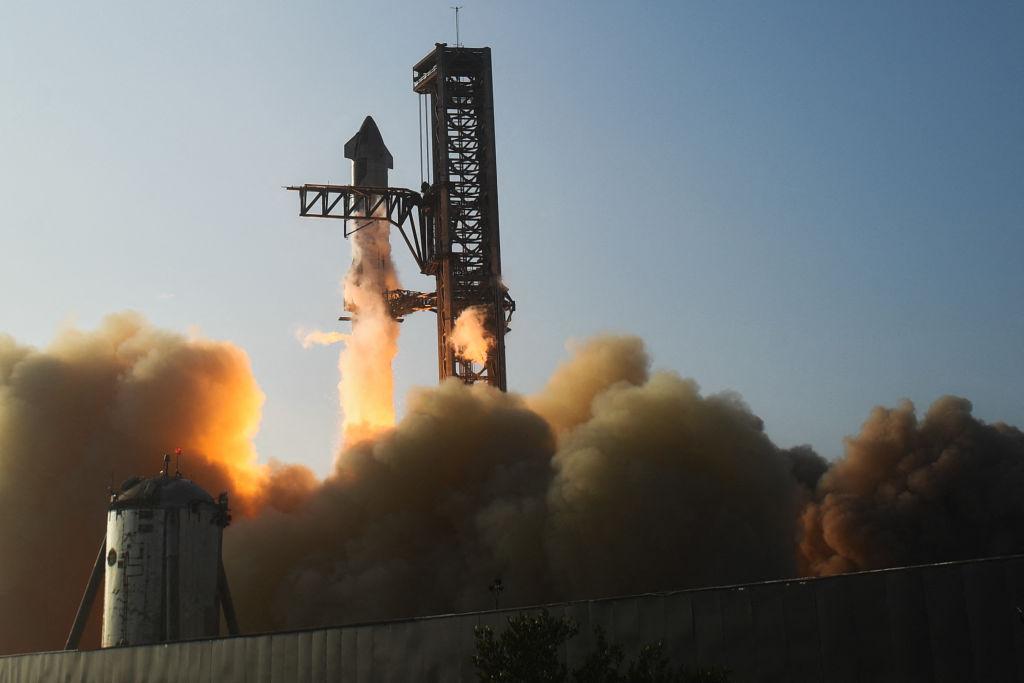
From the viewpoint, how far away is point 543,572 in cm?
4959

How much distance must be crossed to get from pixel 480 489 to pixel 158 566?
15471 millimetres

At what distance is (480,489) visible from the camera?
54375 mm

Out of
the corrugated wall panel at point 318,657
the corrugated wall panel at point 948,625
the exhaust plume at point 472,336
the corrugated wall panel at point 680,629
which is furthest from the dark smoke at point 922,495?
the corrugated wall panel at point 948,625

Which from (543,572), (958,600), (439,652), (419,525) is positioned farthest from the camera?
(419,525)

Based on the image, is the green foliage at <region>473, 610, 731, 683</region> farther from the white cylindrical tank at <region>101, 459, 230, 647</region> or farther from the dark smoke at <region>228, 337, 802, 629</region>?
the dark smoke at <region>228, 337, 802, 629</region>

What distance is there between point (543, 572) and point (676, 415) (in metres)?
8.69

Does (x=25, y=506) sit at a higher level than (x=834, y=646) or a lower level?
higher

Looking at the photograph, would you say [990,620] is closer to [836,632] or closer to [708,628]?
[836,632]

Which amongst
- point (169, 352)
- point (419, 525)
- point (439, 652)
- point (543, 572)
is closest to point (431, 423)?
point (419, 525)

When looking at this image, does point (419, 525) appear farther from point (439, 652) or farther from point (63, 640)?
point (439, 652)

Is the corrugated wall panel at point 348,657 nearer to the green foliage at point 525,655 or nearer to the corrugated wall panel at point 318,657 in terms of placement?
the corrugated wall panel at point 318,657

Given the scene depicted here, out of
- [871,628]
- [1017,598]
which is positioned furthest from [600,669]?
[1017,598]

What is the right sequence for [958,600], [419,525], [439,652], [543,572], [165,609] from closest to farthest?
[958,600], [439,652], [165,609], [543,572], [419,525]

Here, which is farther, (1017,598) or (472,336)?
(472,336)
